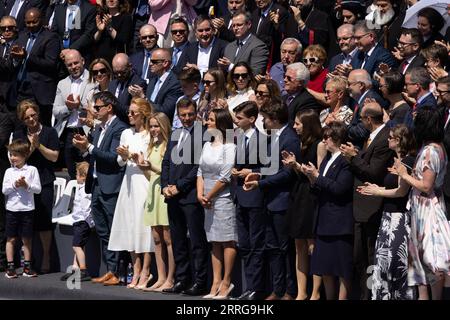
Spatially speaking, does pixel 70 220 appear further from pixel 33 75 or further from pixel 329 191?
pixel 329 191

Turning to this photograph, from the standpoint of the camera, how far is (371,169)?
14.1 meters

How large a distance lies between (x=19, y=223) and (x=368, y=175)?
535 cm

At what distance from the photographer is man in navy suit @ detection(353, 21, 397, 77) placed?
1611 cm

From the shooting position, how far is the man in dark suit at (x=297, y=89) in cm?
1574

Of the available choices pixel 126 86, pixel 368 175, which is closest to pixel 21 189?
pixel 126 86

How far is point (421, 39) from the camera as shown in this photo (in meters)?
15.7

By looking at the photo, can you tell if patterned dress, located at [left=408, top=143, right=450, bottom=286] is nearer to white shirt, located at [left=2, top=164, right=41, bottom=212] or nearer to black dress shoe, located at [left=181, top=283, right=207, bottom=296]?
black dress shoe, located at [left=181, top=283, right=207, bottom=296]

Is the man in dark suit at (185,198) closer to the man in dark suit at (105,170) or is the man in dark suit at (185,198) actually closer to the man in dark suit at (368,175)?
the man in dark suit at (105,170)

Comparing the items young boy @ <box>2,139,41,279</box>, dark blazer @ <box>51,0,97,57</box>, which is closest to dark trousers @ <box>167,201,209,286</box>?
young boy @ <box>2,139,41,279</box>

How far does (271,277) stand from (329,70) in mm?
2790

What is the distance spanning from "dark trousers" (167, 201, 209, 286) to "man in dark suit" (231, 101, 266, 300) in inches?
25.6

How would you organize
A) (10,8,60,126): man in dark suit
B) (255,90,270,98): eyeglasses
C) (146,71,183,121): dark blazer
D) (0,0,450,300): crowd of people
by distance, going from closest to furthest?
(0,0,450,300): crowd of people
(255,90,270,98): eyeglasses
(146,71,183,121): dark blazer
(10,8,60,126): man in dark suit

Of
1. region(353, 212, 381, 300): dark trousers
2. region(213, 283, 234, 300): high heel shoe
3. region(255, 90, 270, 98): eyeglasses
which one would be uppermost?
region(255, 90, 270, 98): eyeglasses

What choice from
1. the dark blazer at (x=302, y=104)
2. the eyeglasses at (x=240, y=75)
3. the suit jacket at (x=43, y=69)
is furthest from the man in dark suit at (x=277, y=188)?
the suit jacket at (x=43, y=69)
